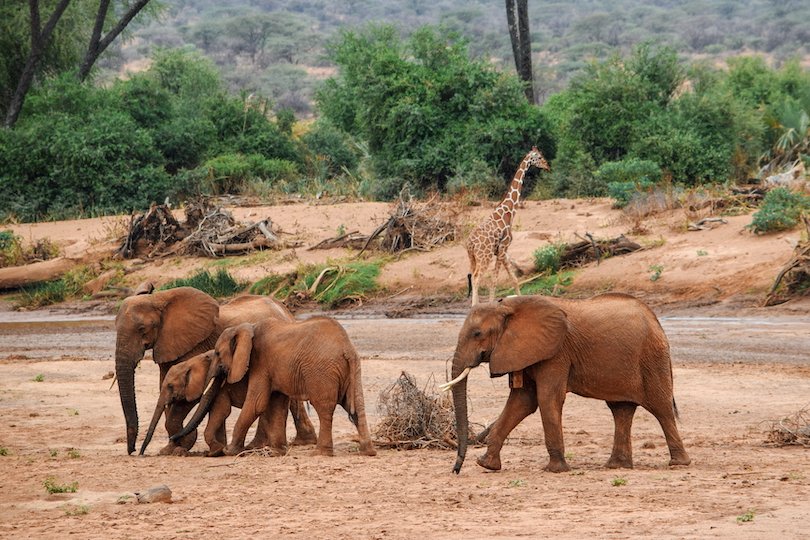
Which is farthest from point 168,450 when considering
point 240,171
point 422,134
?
point 240,171

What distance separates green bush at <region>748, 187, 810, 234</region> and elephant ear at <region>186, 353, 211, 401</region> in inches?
543

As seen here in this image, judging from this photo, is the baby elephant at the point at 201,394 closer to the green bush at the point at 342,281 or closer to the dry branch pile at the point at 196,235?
the green bush at the point at 342,281

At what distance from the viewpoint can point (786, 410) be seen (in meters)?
12.6

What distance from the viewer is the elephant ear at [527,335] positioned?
9.70 metres

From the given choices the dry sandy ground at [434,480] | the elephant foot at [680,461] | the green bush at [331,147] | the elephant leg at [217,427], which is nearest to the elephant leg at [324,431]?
the dry sandy ground at [434,480]

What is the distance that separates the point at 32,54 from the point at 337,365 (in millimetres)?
27631

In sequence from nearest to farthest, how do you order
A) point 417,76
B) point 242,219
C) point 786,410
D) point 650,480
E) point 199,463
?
point 650,480 → point 199,463 → point 786,410 → point 242,219 → point 417,76

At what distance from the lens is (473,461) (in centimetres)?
1055

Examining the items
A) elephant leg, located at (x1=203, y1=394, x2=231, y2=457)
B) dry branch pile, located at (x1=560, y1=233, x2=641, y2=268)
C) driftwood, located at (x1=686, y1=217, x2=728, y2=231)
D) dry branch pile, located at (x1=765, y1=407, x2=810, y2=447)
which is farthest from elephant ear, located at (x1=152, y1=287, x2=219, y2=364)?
driftwood, located at (x1=686, y1=217, x2=728, y2=231)

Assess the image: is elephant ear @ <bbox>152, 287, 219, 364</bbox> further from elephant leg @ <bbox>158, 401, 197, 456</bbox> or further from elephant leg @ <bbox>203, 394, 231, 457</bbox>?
elephant leg @ <bbox>203, 394, 231, 457</bbox>

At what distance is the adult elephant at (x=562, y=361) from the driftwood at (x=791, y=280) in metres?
10.6

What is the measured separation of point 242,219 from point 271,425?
18.4 meters

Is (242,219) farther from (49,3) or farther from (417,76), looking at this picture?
(49,3)

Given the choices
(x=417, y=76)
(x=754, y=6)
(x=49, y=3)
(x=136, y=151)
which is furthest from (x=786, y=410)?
(x=754, y=6)
